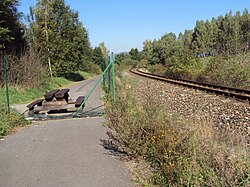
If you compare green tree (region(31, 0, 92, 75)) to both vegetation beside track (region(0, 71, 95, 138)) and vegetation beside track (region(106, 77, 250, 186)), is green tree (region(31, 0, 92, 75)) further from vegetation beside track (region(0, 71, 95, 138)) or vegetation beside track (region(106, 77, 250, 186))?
vegetation beside track (region(106, 77, 250, 186))

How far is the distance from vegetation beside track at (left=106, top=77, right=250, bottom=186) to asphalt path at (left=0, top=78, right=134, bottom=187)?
0.54 meters

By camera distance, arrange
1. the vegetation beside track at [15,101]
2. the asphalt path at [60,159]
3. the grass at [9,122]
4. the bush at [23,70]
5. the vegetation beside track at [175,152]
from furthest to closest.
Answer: the bush at [23,70]
the vegetation beside track at [15,101]
the grass at [9,122]
the asphalt path at [60,159]
the vegetation beside track at [175,152]

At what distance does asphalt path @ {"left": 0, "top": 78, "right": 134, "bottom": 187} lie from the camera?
5.20 metres

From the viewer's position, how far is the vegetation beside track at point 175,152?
13.0 feet

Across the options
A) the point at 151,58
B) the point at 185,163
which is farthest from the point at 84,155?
the point at 151,58

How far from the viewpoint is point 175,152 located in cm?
479

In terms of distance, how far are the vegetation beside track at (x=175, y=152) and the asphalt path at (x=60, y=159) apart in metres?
0.54

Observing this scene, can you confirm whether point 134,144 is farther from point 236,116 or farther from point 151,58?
point 151,58

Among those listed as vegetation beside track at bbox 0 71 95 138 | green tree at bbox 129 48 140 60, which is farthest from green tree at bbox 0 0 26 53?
green tree at bbox 129 48 140 60

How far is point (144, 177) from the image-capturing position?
5.07m

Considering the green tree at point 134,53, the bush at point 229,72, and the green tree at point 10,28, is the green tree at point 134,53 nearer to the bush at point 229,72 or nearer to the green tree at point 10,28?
the bush at point 229,72

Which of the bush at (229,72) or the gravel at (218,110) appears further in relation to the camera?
the bush at (229,72)

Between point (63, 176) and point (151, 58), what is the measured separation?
230 ft

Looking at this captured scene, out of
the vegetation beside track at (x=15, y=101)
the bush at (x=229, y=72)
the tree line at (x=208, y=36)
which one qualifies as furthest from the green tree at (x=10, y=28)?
the tree line at (x=208, y=36)
